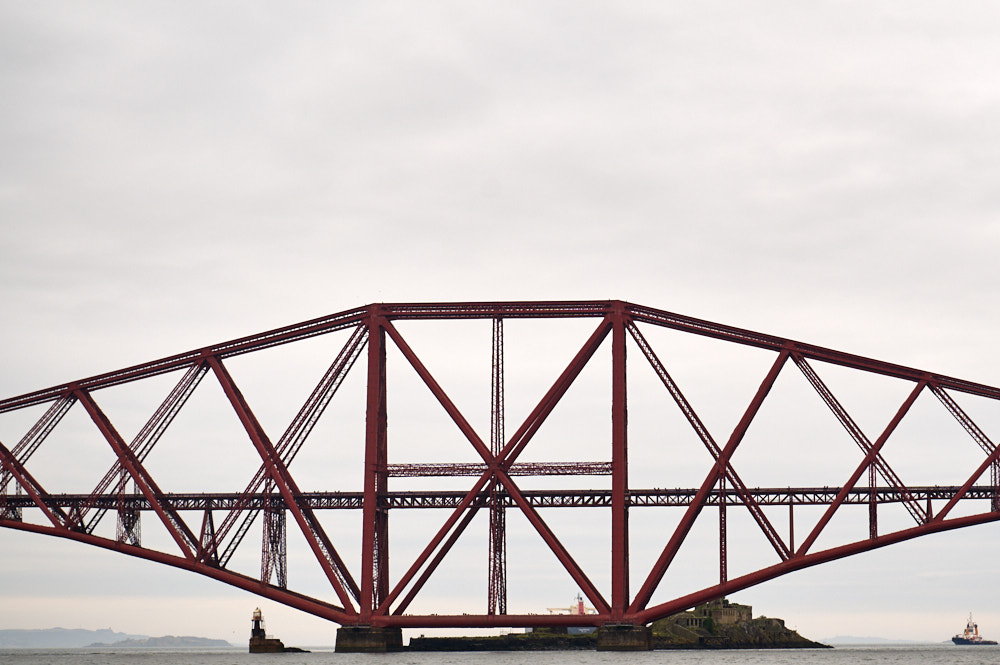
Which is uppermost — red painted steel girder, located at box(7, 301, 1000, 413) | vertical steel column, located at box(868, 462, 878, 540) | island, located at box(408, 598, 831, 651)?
red painted steel girder, located at box(7, 301, 1000, 413)

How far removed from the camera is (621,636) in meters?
75.9

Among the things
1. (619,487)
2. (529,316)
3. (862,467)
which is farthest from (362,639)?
(862,467)

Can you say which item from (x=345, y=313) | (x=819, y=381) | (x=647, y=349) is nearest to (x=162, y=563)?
(x=345, y=313)

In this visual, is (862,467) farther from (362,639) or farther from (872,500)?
(362,639)

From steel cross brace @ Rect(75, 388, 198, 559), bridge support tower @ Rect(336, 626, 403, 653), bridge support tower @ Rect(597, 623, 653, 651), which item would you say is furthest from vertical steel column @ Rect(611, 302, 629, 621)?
steel cross brace @ Rect(75, 388, 198, 559)

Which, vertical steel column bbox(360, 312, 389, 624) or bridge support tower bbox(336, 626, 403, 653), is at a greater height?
vertical steel column bbox(360, 312, 389, 624)

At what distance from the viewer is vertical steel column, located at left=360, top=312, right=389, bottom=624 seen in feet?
257

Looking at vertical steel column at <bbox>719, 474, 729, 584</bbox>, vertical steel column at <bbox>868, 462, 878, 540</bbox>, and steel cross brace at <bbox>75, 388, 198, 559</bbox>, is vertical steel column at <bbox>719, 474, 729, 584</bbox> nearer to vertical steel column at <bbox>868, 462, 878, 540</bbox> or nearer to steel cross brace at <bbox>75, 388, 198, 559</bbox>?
vertical steel column at <bbox>868, 462, 878, 540</bbox>

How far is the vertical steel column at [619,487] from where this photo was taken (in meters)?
75.8

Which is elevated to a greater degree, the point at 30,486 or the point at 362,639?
the point at 30,486

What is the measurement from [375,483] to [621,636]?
15.3 metres

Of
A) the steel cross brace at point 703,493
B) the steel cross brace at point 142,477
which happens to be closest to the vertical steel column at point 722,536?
the steel cross brace at point 703,493

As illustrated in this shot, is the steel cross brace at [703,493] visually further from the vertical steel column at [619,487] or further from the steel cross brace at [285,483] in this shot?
the steel cross brace at [285,483]

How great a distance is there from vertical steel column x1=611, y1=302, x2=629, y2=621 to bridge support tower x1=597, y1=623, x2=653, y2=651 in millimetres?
536
